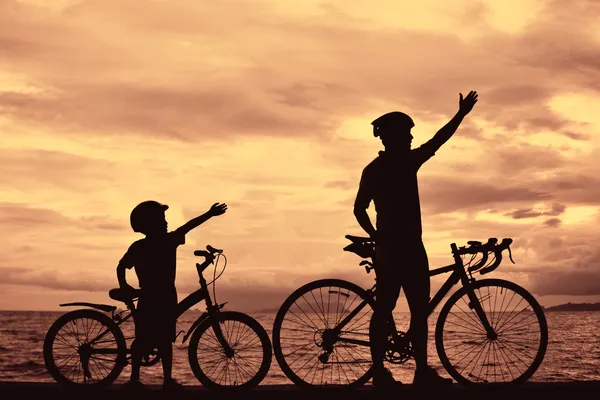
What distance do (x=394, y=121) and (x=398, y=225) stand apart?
1076 mm

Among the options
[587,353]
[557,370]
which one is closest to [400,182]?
[557,370]

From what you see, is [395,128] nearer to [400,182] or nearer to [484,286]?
[400,182]

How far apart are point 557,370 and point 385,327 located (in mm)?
50657

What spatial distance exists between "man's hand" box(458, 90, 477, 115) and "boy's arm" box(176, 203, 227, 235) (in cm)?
276

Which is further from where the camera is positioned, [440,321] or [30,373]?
[30,373]

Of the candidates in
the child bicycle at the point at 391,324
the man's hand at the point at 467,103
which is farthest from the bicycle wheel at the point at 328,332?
the man's hand at the point at 467,103

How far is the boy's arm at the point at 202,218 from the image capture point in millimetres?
7914

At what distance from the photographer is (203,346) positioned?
329 inches

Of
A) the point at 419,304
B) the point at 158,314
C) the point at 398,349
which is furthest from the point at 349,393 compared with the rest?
the point at 158,314

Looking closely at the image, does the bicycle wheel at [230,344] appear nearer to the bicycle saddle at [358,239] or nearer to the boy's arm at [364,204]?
the bicycle saddle at [358,239]

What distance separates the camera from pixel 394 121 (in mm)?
7410

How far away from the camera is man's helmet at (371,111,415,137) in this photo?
24.3 ft

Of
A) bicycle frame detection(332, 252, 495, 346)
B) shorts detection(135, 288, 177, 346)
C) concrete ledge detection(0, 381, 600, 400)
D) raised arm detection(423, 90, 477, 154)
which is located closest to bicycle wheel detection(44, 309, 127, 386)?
shorts detection(135, 288, 177, 346)

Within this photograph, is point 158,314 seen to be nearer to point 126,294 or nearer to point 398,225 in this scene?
point 126,294
